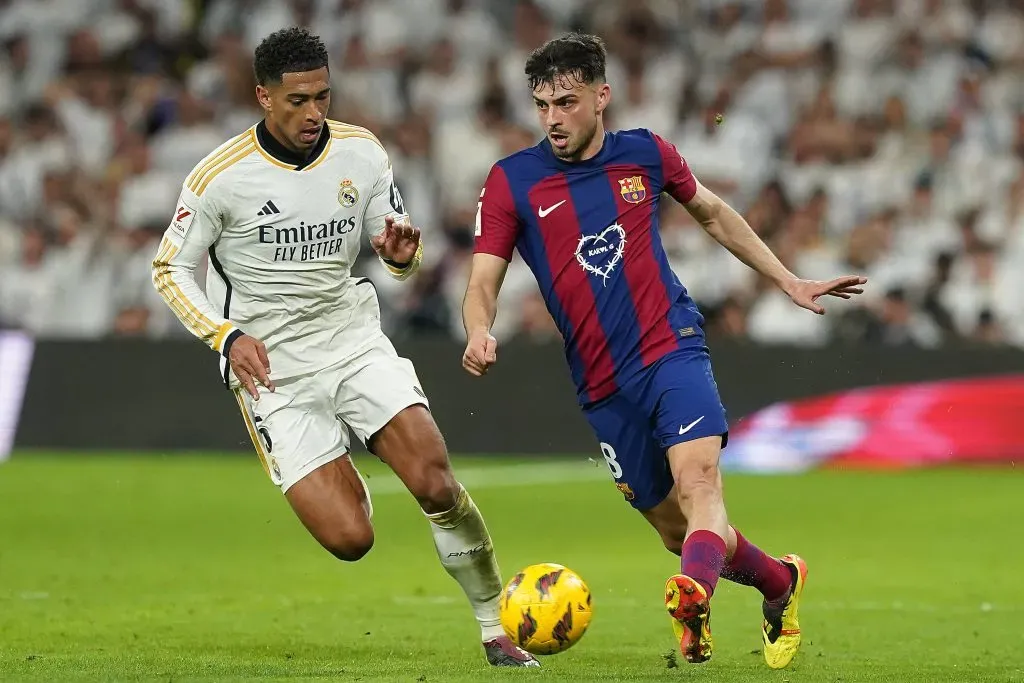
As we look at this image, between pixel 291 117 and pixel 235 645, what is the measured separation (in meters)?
2.40

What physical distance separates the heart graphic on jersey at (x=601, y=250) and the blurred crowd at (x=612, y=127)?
10.2 m

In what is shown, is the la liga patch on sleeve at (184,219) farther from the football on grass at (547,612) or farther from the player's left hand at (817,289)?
the player's left hand at (817,289)

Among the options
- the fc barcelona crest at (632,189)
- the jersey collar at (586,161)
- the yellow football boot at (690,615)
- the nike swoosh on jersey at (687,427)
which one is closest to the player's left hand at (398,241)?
the jersey collar at (586,161)

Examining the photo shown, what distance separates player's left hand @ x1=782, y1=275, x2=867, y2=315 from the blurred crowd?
9952 mm

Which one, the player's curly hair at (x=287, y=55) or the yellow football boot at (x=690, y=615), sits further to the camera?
the player's curly hair at (x=287, y=55)

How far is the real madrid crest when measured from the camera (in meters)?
7.78

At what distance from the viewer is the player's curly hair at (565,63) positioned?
7.12 m

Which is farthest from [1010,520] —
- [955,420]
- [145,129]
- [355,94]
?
[145,129]

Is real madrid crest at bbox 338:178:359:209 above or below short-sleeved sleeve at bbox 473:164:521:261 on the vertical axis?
above

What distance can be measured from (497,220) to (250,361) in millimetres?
1169

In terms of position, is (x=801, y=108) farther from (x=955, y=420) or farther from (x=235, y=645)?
(x=235, y=645)

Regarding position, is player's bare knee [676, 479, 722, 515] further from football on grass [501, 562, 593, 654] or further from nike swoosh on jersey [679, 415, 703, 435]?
football on grass [501, 562, 593, 654]

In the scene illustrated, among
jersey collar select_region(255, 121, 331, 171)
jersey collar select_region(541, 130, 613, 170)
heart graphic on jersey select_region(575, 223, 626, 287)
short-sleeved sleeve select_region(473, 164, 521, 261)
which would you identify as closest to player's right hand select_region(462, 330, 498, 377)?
short-sleeved sleeve select_region(473, 164, 521, 261)

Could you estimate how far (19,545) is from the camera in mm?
12203
